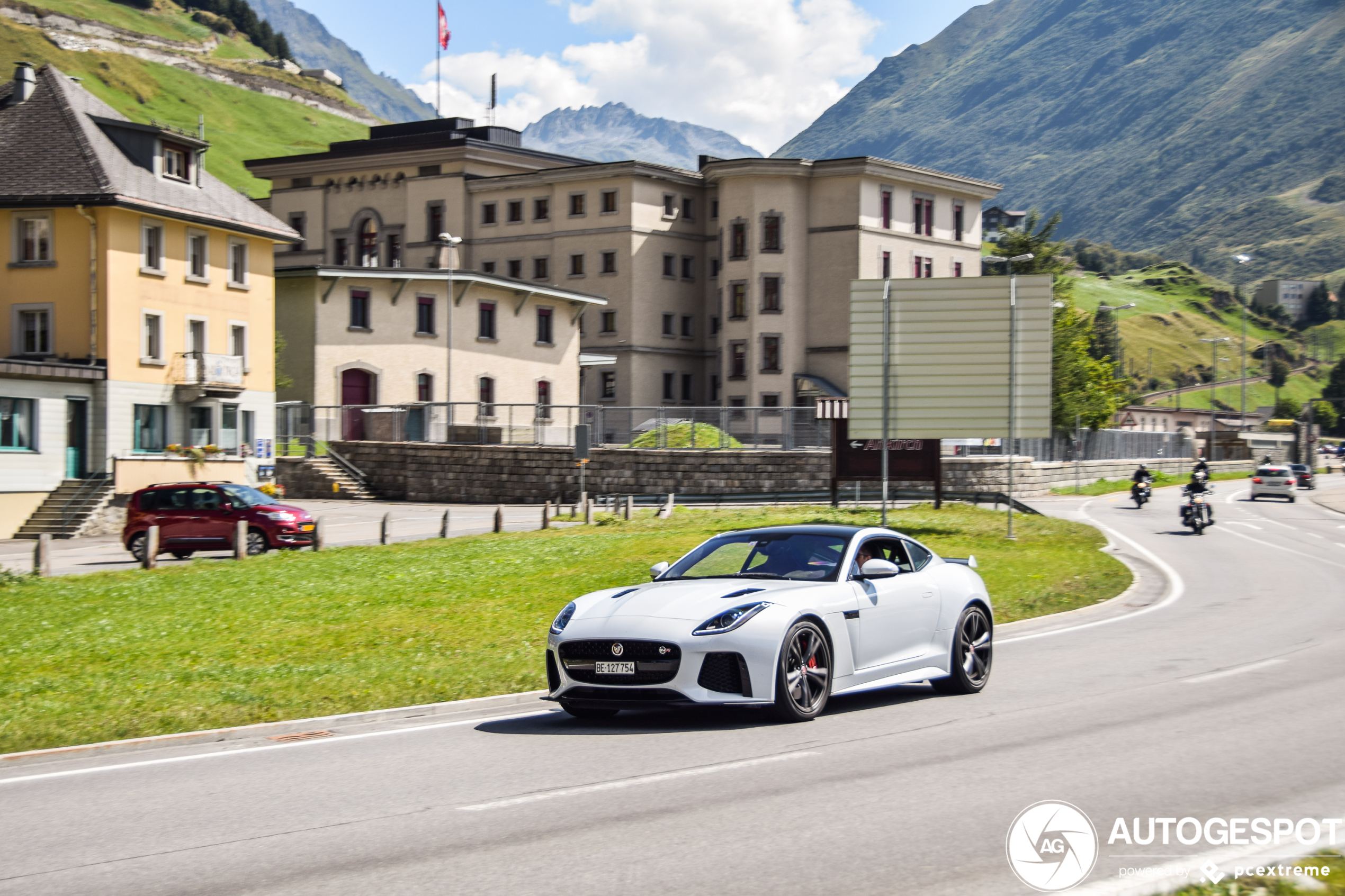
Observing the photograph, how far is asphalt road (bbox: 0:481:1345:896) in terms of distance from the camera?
6.03 metres

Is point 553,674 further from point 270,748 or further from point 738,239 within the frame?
point 738,239

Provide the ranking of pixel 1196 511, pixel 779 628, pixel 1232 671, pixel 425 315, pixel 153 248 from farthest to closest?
pixel 425 315, pixel 153 248, pixel 1196 511, pixel 1232 671, pixel 779 628

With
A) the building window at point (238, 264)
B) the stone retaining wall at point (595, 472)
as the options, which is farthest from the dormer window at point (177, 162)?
the stone retaining wall at point (595, 472)

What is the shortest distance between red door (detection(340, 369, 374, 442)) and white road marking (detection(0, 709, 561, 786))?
162ft

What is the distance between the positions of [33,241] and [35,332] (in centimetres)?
308

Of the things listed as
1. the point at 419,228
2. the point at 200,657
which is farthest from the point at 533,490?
the point at 200,657

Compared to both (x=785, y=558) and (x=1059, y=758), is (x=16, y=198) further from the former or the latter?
(x=1059, y=758)

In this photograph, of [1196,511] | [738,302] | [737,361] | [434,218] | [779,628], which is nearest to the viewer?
[779,628]

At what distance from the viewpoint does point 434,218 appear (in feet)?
270

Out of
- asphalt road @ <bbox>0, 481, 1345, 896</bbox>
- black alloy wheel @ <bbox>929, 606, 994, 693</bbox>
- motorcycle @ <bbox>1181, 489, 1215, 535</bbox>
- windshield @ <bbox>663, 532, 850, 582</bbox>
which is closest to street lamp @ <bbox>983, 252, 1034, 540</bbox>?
motorcycle @ <bbox>1181, 489, 1215, 535</bbox>

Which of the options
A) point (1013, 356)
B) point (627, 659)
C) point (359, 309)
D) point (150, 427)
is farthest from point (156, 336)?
point (627, 659)

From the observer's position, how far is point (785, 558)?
11.0 m

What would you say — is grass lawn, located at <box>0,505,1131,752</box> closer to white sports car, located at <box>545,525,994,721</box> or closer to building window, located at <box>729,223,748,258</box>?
white sports car, located at <box>545,525,994,721</box>

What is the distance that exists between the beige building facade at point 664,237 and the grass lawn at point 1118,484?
14.6 metres
